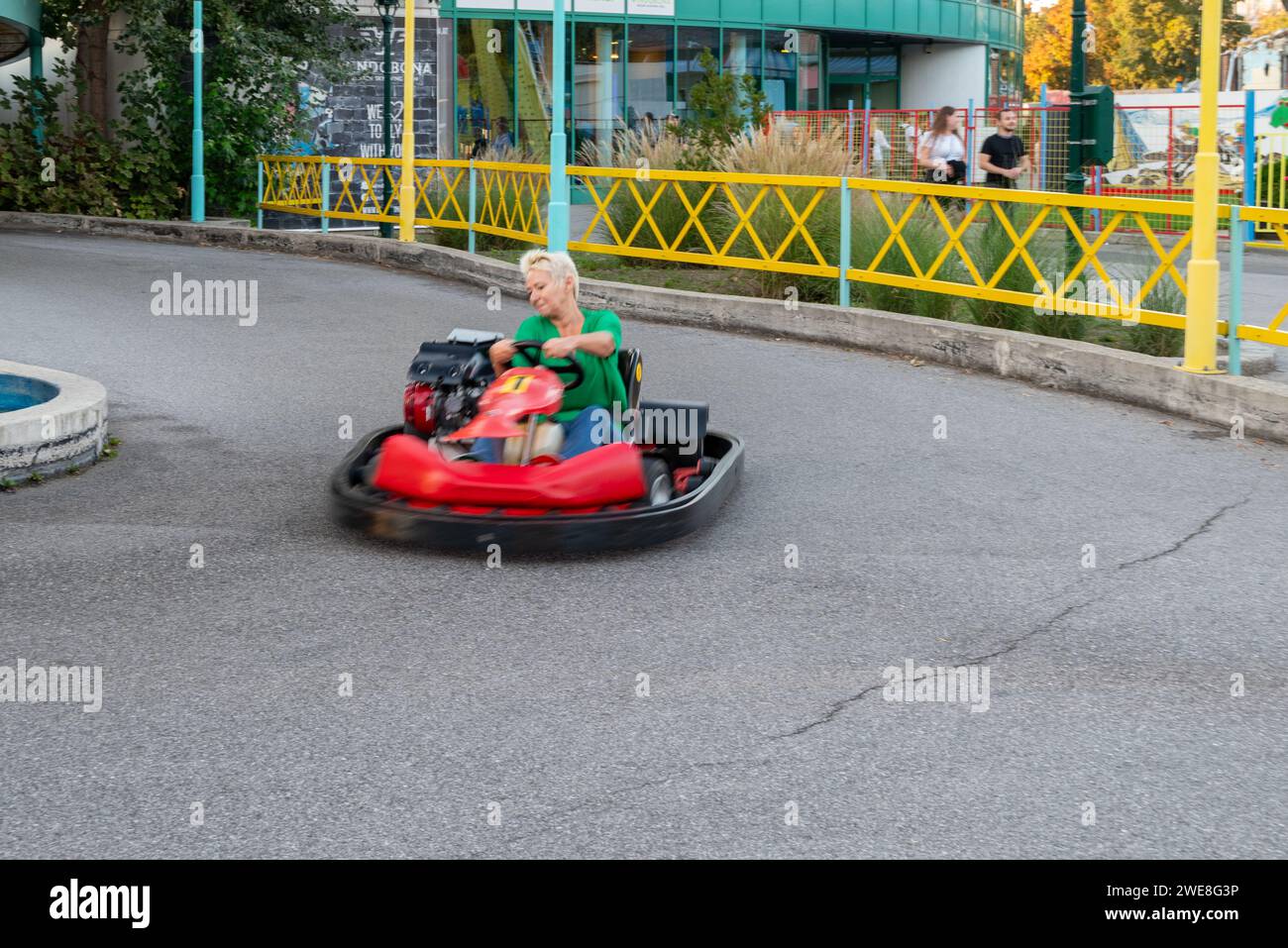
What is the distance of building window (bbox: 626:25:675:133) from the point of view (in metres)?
35.0

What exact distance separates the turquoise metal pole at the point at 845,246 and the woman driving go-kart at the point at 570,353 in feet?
22.1

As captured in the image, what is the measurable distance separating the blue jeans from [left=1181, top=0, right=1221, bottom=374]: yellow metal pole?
4.86 meters

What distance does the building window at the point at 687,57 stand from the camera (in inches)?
1401

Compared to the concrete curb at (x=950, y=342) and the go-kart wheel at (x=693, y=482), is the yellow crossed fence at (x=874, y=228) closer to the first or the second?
the concrete curb at (x=950, y=342)

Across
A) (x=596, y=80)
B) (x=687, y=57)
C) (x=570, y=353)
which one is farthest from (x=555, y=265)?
(x=687, y=57)

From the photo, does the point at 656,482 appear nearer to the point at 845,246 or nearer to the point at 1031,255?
the point at 1031,255

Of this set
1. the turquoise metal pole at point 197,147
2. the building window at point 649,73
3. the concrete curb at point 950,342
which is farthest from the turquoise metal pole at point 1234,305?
the building window at point 649,73

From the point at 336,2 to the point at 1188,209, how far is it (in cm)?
2100

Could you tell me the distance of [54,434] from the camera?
28.3 feet

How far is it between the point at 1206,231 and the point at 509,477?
5606mm

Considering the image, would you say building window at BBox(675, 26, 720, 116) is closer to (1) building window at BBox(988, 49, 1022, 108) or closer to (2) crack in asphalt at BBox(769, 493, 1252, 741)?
(1) building window at BBox(988, 49, 1022, 108)

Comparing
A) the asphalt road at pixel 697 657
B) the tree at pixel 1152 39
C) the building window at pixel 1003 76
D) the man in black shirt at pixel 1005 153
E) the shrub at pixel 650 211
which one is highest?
the tree at pixel 1152 39

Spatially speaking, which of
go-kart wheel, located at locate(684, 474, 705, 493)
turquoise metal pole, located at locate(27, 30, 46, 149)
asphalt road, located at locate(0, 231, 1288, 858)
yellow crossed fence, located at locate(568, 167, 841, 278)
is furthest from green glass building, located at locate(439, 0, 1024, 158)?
go-kart wheel, located at locate(684, 474, 705, 493)

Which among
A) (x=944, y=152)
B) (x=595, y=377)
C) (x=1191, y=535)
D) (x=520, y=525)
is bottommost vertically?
(x=1191, y=535)
